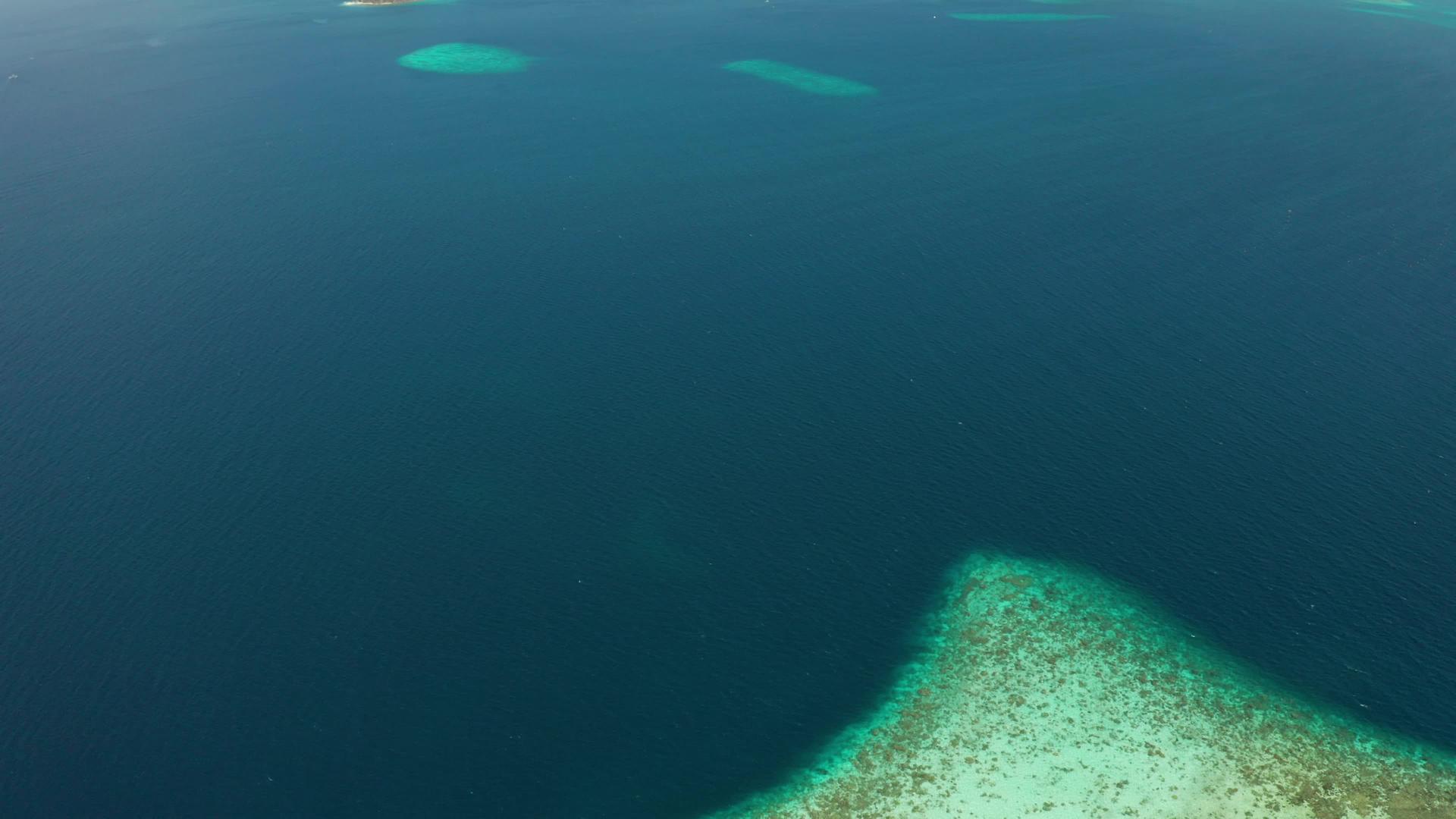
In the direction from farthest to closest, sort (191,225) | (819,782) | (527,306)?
(191,225) < (527,306) < (819,782)

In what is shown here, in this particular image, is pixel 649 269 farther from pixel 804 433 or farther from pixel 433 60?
pixel 433 60

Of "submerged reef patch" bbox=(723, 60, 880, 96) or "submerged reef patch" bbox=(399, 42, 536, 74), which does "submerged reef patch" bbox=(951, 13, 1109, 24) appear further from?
"submerged reef patch" bbox=(399, 42, 536, 74)

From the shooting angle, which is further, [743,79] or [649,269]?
[743,79]

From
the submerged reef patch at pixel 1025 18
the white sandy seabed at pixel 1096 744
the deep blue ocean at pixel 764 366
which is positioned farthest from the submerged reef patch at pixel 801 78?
the white sandy seabed at pixel 1096 744

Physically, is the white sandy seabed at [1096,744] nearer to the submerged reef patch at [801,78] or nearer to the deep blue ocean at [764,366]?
the deep blue ocean at [764,366]

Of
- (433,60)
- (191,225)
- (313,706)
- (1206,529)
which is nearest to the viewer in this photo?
(313,706)

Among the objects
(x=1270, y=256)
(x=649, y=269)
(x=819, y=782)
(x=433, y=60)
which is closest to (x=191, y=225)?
(x=649, y=269)

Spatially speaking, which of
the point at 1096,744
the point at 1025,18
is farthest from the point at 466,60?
the point at 1096,744

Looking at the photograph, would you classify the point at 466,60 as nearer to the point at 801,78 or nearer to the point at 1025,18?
the point at 801,78
